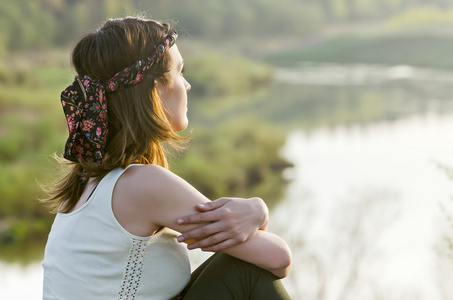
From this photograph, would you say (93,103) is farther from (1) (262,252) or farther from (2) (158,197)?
(1) (262,252)

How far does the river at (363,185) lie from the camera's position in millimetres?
3886

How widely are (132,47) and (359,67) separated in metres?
8.27

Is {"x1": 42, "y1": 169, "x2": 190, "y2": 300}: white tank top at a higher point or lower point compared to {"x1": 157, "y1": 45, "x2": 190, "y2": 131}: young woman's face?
lower

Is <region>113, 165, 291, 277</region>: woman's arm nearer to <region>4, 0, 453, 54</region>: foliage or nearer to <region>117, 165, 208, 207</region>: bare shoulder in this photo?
<region>117, 165, 208, 207</region>: bare shoulder

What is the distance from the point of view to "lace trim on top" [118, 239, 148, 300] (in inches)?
44.3

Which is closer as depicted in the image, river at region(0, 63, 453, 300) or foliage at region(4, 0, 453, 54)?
river at region(0, 63, 453, 300)

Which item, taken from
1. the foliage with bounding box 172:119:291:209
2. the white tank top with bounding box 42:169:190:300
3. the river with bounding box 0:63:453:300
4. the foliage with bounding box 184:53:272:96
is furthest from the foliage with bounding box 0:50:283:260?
the white tank top with bounding box 42:169:190:300

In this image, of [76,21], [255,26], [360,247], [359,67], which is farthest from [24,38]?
[360,247]

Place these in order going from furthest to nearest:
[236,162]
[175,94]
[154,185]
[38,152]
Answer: [236,162], [38,152], [175,94], [154,185]

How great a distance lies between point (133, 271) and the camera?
1.13 meters

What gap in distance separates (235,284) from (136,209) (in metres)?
0.24

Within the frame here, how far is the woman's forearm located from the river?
814 millimetres

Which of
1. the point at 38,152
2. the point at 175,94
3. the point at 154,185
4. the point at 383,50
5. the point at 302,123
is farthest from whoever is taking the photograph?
the point at 383,50

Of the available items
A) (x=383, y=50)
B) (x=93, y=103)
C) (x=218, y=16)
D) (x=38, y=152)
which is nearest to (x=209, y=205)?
(x=93, y=103)
